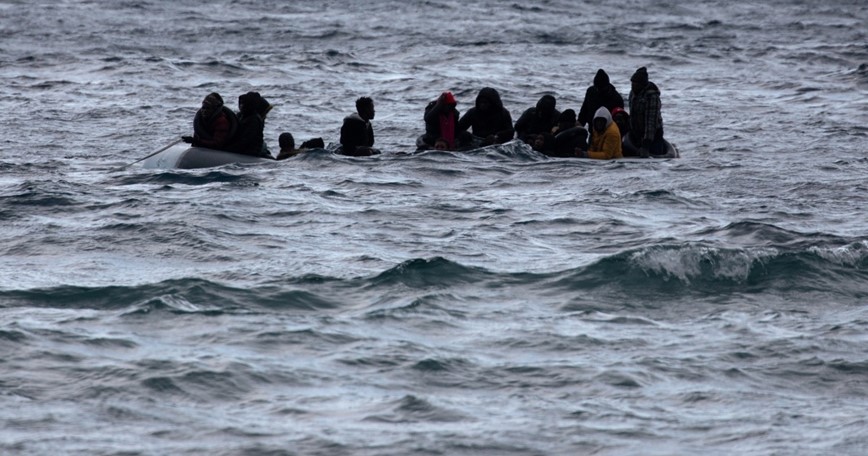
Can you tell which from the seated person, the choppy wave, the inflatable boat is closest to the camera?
the choppy wave

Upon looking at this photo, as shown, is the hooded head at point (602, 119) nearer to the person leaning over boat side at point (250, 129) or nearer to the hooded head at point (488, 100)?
the hooded head at point (488, 100)

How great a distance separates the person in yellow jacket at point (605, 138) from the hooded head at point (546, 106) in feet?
2.43

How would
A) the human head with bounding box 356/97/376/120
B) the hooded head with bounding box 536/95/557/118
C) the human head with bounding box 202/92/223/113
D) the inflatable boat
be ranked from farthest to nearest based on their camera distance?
the hooded head with bounding box 536/95/557/118, the human head with bounding box 356/97/376/120, the inflatable boat, the human head with bounding box 202/92/223/113

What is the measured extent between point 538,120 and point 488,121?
2.37 ft

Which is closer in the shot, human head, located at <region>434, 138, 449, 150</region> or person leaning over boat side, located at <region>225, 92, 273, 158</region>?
person leaning over boat side, located at <region>225, 92, 273, 158</region>

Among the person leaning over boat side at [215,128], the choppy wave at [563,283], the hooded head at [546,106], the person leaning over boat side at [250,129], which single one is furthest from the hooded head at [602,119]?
the choppy wave at [563,283]

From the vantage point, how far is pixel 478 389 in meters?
9.63

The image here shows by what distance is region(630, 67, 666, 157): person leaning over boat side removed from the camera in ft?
61.7

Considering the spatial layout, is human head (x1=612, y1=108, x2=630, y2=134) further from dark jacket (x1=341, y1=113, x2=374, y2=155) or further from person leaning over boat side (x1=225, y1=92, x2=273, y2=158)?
person leaning over boat side (x1=225, y1=92, x2=273, y2=158)

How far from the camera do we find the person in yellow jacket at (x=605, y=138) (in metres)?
19.0

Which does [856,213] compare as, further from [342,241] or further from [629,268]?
[342,241]

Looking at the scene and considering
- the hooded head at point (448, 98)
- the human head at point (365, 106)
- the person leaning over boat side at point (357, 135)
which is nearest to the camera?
the human head at point (365, 106)

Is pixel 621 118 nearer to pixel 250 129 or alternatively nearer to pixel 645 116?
pixel 645 116

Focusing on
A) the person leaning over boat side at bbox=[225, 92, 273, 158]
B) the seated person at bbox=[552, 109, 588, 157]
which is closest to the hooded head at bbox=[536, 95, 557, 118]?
the seated person at bbox=[552, 109, 588, 157]
